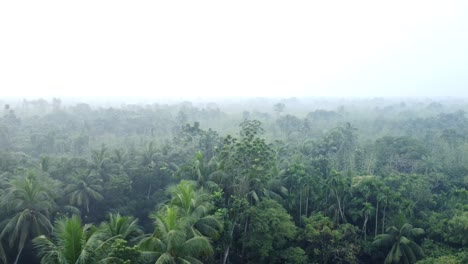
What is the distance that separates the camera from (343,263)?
23.1 metres

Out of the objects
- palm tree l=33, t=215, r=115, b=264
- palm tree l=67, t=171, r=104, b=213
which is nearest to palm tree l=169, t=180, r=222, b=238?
palm tree l=33, t=215, r=115, b=264

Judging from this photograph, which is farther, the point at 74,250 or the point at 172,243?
the point at 172,243

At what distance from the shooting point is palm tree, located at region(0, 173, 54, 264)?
19534 mm

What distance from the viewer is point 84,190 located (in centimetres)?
2619

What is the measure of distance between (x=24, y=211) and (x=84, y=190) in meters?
6.67

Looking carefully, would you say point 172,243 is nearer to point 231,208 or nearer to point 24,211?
point 231,208

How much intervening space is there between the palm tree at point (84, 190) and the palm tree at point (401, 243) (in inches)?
748

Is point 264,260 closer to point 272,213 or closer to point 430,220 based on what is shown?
point 272,213

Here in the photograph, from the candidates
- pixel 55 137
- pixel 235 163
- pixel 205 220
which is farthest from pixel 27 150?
pixel 205 220

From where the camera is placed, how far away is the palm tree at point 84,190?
25633 mm

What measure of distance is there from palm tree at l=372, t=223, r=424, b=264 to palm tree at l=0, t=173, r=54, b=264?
63.2ft

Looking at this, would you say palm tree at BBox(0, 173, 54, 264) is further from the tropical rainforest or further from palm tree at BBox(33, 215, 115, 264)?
palm tree at BBox(33, 215, 115, 264)

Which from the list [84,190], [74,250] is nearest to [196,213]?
[74,250]

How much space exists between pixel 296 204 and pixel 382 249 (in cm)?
628
